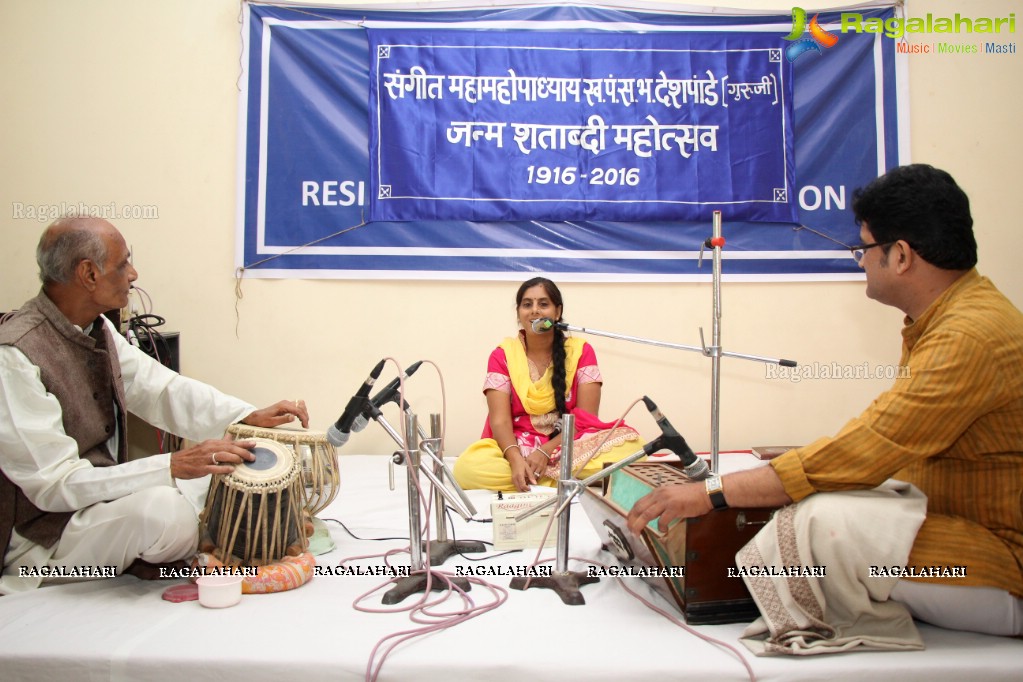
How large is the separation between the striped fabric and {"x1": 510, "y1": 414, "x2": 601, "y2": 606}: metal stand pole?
0.42 m

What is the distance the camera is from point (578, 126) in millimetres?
3816

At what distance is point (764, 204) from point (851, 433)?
2638 millimetres

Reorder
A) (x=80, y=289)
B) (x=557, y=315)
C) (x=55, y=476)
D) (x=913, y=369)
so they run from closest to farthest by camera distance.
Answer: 1. (x=913, y=369)
2. (x=55, y=476)
3. (x=80, y=289)
4. (x=557, y=315)

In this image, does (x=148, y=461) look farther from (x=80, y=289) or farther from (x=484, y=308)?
(x=484, y=308)

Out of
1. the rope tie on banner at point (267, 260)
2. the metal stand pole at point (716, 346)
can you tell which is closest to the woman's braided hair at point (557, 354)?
the metal stand pole at point (716, 346)

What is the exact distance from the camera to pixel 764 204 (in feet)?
12.5

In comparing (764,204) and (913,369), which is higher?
(764,204)

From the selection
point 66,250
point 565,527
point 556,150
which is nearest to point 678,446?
point 565,527

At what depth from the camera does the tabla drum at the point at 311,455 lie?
208 cm

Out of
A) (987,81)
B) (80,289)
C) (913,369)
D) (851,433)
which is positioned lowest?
(851,433)

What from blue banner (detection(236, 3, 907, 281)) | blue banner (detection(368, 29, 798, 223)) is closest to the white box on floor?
blue banner (detection(236, 3, 907, 281))

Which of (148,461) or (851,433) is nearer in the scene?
(851,433)

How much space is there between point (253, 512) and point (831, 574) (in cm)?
130

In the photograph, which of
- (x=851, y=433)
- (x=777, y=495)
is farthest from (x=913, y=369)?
(x=777, y=495)
